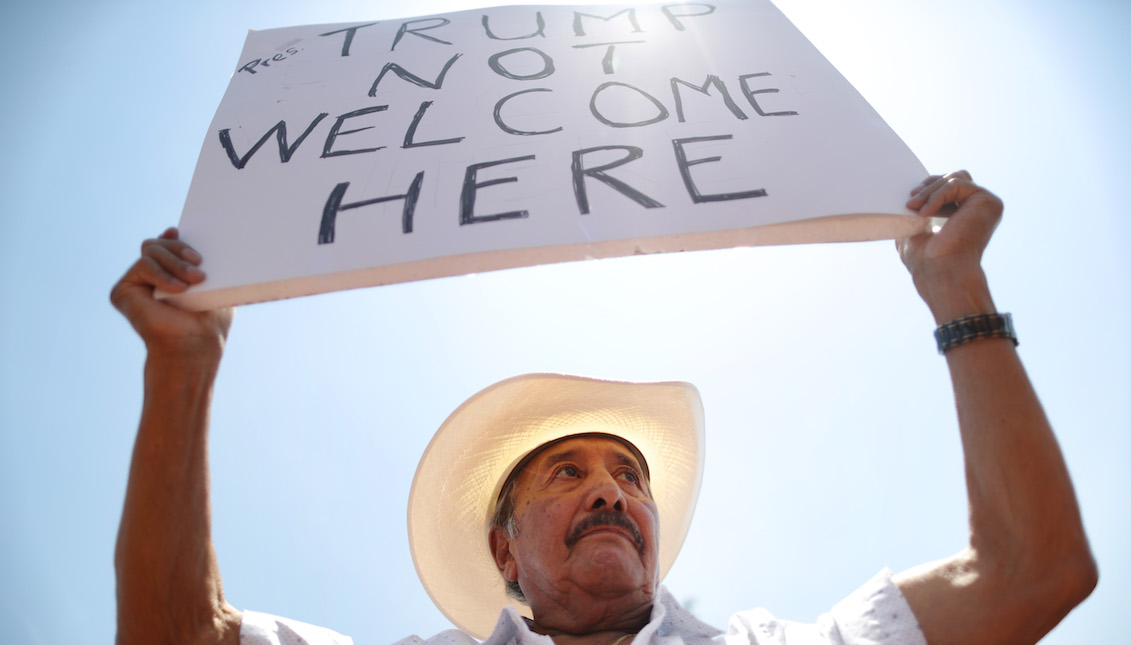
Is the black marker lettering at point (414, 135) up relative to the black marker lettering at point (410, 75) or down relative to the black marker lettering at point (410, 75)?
down

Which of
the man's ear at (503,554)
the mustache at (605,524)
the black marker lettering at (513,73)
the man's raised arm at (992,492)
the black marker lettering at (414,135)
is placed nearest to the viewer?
the man's raised arm at (992,492)

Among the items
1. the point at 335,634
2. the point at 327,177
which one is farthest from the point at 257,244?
the point at 335,634

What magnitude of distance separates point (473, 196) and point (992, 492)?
51.8 inches

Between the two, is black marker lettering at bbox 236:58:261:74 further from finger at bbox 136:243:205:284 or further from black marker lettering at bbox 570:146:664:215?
black marker lettering at bbox 570:146:664:215

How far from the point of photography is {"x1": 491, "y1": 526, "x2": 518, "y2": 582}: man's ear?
8.71 feet

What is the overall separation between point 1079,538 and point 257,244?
1.87 metres

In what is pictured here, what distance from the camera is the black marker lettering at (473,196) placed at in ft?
5.67

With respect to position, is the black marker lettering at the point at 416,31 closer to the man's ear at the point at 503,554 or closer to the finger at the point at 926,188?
the finger at the point at 926,188

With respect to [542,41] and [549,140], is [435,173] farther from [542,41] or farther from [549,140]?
[542,41]

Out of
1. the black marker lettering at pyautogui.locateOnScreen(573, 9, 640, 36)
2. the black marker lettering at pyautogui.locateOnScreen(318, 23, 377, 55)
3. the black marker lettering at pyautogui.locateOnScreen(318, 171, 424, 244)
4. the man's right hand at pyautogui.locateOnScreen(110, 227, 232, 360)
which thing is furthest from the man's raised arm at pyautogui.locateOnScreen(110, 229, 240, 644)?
the black marker lettering at pyautogui.locateOnScreen(573, 9, 640, 36)

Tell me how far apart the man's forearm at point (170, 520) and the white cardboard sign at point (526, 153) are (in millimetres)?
202

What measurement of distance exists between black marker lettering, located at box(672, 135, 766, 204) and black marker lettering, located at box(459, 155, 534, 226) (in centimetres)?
35

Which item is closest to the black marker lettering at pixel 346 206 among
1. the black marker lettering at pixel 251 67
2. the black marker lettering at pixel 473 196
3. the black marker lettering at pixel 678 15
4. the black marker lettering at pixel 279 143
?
the black marker lettering at pixel 473 196

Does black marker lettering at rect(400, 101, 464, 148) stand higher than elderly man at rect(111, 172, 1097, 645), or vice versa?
black marker lettering at rect(400, 101, 464, 148)
